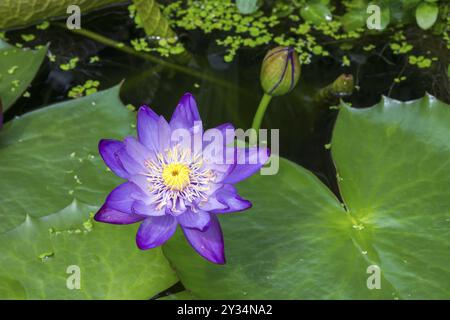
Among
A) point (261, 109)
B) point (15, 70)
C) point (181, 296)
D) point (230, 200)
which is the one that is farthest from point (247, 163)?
point (15, 70)

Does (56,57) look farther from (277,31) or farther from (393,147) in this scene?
(393,147)

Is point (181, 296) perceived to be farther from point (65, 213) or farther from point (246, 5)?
point (246, 5)

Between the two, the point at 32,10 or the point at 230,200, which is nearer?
the point at 230,200

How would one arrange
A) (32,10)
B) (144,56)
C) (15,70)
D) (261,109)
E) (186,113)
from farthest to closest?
(144,56) → (32,10) → (15,70) → (261,109) → (186,113)

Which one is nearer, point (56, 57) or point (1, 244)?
point (1, 244)

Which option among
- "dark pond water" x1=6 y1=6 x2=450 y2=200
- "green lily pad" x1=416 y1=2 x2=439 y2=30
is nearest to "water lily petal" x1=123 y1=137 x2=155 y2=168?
"dark pond water" x1=6 y1=6 x2=450 y2=200

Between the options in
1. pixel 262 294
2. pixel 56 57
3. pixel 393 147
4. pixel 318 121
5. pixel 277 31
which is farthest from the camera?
pixel 277 31

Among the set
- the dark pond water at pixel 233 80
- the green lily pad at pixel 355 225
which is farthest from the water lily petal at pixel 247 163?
the dark pond water at pixel 233 80
